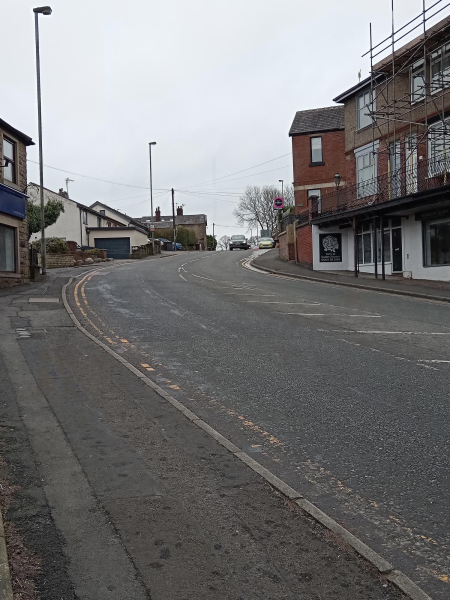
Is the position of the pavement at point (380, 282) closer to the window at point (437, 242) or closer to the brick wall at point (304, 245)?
the brick wall at point (304, 245)

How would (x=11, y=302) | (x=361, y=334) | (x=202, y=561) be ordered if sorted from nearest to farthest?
(x=202, y=561)
(x=361, y=334)
(x=11, y=302)

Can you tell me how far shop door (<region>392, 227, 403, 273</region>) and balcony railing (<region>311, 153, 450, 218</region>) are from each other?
1.96m

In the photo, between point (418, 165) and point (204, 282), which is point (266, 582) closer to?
point (204, 282)

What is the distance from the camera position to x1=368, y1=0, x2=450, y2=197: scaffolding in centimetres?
2598

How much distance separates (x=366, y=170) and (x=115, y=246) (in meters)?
39.2

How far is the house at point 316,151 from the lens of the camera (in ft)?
142

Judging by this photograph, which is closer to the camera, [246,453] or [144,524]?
[144,524]

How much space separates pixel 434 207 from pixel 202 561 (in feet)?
82.9

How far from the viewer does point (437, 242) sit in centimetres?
2742

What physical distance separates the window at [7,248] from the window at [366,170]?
55.3 feet

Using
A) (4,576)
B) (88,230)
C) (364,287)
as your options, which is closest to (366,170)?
(364,287)

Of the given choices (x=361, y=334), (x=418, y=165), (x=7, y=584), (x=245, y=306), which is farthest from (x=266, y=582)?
(x=418, y=165)

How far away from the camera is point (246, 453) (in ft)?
19.9

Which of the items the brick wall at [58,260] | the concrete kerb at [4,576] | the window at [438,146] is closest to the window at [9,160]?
the brick wall at [58,260]
